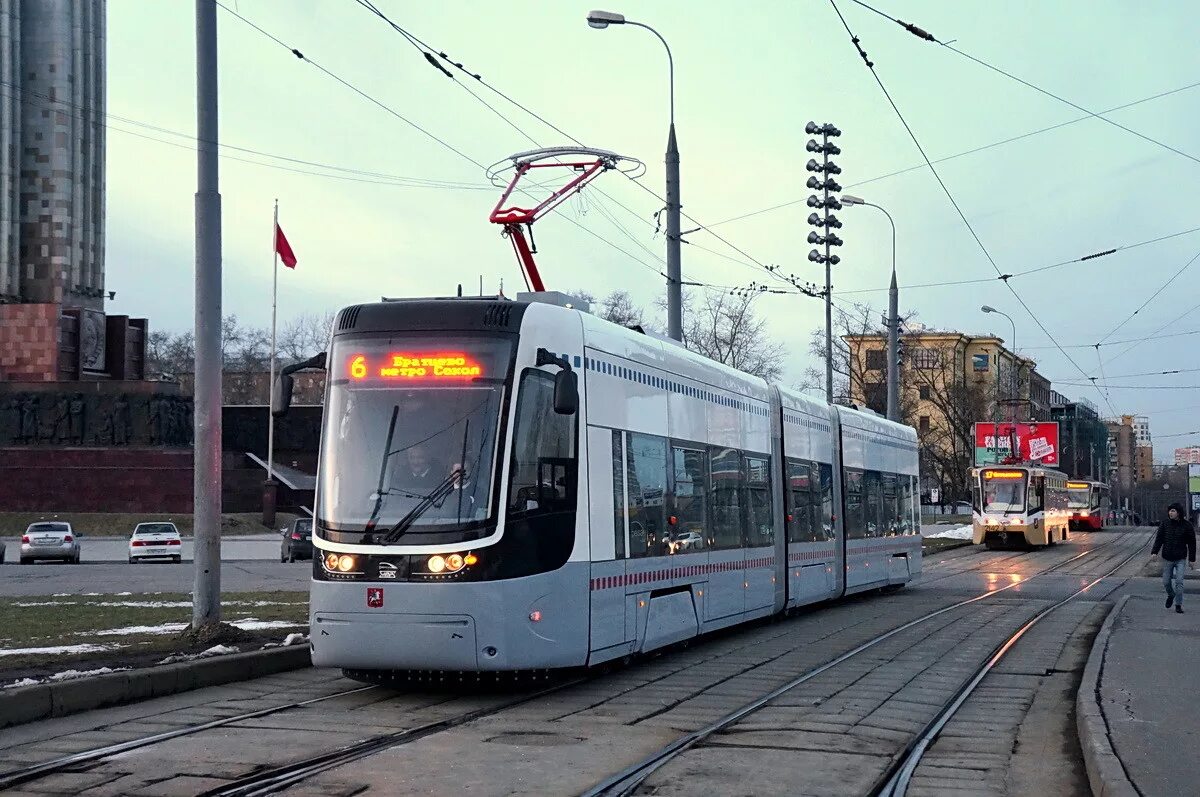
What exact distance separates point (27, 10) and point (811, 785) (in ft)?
212

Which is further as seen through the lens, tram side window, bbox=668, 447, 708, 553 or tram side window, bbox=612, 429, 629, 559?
tram side window, bbox=668, 447, 708, 553

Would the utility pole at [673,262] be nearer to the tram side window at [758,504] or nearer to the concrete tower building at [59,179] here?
the tram side window at [758,504]

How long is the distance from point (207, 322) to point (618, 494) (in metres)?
4.59

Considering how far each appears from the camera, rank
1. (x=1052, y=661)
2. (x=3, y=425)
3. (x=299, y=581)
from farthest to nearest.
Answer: (x=3, y=425)
(x=299, y=581)
(x=1052, y=661)

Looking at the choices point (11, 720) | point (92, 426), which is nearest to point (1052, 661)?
point (11, 720)

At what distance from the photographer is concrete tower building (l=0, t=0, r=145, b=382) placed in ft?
204

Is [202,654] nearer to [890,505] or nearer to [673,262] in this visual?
[673,262]

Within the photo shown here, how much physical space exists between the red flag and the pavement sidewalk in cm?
2844

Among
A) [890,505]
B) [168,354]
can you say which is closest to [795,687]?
[890,505]

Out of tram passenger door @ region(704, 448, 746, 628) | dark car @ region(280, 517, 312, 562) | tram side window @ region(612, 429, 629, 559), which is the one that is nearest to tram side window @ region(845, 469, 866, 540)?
tram passenger door @ region(704, 448, 746, 628)

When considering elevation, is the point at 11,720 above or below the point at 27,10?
below

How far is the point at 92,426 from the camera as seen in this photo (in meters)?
61.0

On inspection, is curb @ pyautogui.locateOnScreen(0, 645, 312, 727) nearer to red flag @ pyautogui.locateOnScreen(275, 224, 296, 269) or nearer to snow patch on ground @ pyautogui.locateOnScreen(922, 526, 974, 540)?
red flag @ pyautogui.locateOnScreen(275, 224, 296, 269)

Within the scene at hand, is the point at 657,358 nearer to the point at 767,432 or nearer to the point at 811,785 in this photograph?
the point at 767,432
